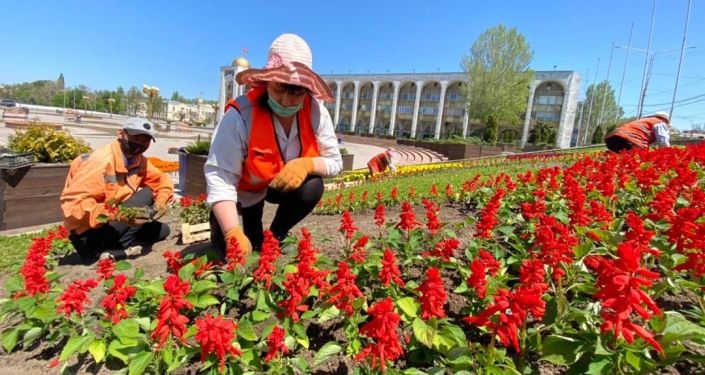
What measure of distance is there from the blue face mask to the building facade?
43.2 metres

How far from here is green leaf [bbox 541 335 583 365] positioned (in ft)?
3.80

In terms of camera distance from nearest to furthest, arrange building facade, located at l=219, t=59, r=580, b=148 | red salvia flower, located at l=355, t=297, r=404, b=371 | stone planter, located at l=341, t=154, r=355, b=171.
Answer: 1. red salvia flower, located at l=355, t=297, r=404, b=371
2. stone planter, located at l=341, t=154, r=355, b=171
3. building facade, located at l=219, t=59, r=580, b=148

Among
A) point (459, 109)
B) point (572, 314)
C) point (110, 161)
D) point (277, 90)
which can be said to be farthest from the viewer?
point (459, 109)

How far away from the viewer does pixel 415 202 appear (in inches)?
184

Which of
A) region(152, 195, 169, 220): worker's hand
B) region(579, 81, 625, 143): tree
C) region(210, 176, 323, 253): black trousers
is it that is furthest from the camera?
region(579, 81, 625, 143): tree

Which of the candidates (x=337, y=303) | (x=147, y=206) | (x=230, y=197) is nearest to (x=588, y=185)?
(x=337, y=303)

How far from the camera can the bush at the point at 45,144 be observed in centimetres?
515

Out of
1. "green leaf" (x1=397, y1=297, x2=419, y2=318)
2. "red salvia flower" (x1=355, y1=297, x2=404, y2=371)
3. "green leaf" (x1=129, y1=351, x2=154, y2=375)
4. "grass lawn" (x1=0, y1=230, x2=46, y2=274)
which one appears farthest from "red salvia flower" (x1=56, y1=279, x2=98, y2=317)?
"grass lawn" (x1=0, y1=230, x2=46, y2=274)

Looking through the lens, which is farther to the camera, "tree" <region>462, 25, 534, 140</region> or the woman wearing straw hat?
"tree" <region>462, 25, 534, 140</region>

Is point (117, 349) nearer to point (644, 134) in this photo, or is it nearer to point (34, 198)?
point (34, 198)

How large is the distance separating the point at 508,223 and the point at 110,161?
314 cm

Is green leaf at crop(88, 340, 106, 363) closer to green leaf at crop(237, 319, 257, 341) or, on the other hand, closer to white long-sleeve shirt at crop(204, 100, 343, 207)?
green leaf at crop(237, 319, 257, 341)

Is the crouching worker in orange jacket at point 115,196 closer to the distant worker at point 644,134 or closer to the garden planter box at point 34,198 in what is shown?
the garden planter box at point 34,198

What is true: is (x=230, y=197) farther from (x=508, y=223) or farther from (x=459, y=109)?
(x=459, y=109)
